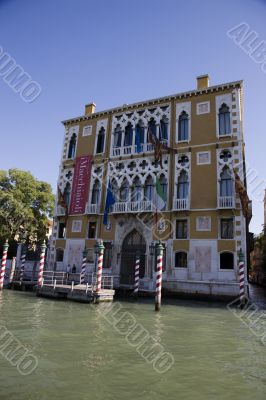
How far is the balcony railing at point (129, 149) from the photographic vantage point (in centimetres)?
2155

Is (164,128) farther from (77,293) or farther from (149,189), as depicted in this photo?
(77,293)

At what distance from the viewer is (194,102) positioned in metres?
21.0

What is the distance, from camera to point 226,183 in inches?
739

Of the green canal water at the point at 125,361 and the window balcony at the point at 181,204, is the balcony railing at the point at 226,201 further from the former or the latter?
the green canal water at the point at 125,361

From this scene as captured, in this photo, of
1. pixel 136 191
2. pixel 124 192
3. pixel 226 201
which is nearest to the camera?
pixel 226 201

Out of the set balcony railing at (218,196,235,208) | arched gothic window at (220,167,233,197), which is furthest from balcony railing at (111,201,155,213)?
arched gothic window at (220,167,233,197)

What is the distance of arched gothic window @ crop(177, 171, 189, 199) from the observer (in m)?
19.8

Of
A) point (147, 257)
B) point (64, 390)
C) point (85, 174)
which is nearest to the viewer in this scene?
point (64, 390)

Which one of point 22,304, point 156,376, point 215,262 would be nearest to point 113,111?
point 215,262

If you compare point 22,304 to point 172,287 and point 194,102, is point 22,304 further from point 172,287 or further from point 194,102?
point 194,102

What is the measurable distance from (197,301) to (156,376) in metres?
12.0

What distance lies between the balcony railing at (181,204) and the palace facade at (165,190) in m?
0.06

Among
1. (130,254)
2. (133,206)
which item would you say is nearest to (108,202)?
(133,206)

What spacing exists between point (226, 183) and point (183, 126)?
15.9ft
